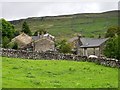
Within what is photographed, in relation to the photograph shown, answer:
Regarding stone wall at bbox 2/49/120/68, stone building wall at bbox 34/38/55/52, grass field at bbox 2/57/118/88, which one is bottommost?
grass field at bbox 2/57/118/88

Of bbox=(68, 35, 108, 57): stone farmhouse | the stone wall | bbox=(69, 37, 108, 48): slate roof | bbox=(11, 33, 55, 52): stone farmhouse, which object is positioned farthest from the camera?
bbox=(11, 33, 55, 52): stone farmhouse

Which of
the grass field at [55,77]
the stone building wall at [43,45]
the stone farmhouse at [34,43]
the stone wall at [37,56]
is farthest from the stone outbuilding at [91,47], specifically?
the grass field at [55,77]

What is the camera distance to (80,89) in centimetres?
2602

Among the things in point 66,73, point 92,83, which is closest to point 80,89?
point 92,83

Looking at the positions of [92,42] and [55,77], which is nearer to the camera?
[55,77]

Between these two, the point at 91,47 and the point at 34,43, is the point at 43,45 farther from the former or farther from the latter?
the point at 91,47

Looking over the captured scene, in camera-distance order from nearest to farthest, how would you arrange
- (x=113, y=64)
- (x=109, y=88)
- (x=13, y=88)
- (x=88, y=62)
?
(x=13, y=88) < (x=109, y=88) < (x=113, y=64) < (x=88, y=62)

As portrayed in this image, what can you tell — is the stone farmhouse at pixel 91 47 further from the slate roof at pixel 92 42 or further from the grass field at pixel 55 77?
the grass field at pixel 55 77

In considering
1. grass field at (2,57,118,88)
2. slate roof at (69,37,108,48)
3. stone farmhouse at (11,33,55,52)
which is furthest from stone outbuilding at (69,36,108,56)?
grass field at (2,57,118,88)

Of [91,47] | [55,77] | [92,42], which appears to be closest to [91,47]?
[91,47]

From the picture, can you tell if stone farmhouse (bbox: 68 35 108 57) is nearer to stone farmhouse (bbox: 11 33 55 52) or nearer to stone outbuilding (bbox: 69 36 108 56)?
stone outbuilding (bbox: 69 36 108 56)

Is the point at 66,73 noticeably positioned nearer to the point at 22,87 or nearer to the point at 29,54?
the point at 22,87

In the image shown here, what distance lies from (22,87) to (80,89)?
408cm

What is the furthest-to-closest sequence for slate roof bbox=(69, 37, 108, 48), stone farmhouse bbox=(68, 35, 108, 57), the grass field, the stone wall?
slate roof bbox=(69, 37, 108, 48)
stone farmhouse bbox=(68, 35, 108, 57)
the stone wall
the grass field
